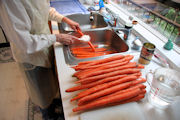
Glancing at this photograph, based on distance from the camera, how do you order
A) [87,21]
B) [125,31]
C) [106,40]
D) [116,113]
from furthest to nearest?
[87,21] < [106,40] < [125,31] < [116,113]

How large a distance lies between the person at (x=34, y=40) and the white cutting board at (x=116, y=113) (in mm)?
518

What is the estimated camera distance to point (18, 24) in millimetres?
690

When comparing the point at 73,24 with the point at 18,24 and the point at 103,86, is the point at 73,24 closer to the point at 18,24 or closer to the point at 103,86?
the point at 18,24

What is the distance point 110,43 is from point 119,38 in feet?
0.56

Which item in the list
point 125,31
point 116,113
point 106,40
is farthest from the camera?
point 106,40

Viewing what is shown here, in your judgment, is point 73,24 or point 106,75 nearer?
point 106,75

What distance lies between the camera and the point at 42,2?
0.85 metres

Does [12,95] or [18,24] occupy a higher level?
[18,24]

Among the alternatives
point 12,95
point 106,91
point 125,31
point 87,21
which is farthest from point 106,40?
point 12,95

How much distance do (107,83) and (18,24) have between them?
1.89ft

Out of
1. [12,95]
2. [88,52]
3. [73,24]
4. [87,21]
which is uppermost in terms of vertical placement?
[73,24]

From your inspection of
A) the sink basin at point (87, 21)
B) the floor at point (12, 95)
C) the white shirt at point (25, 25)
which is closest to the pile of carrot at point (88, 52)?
the white shirt at point (25, 25)

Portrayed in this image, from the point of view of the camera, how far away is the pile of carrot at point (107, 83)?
1.98 feet

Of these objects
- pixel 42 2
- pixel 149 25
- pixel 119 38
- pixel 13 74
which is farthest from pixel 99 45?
pixel 13 74
